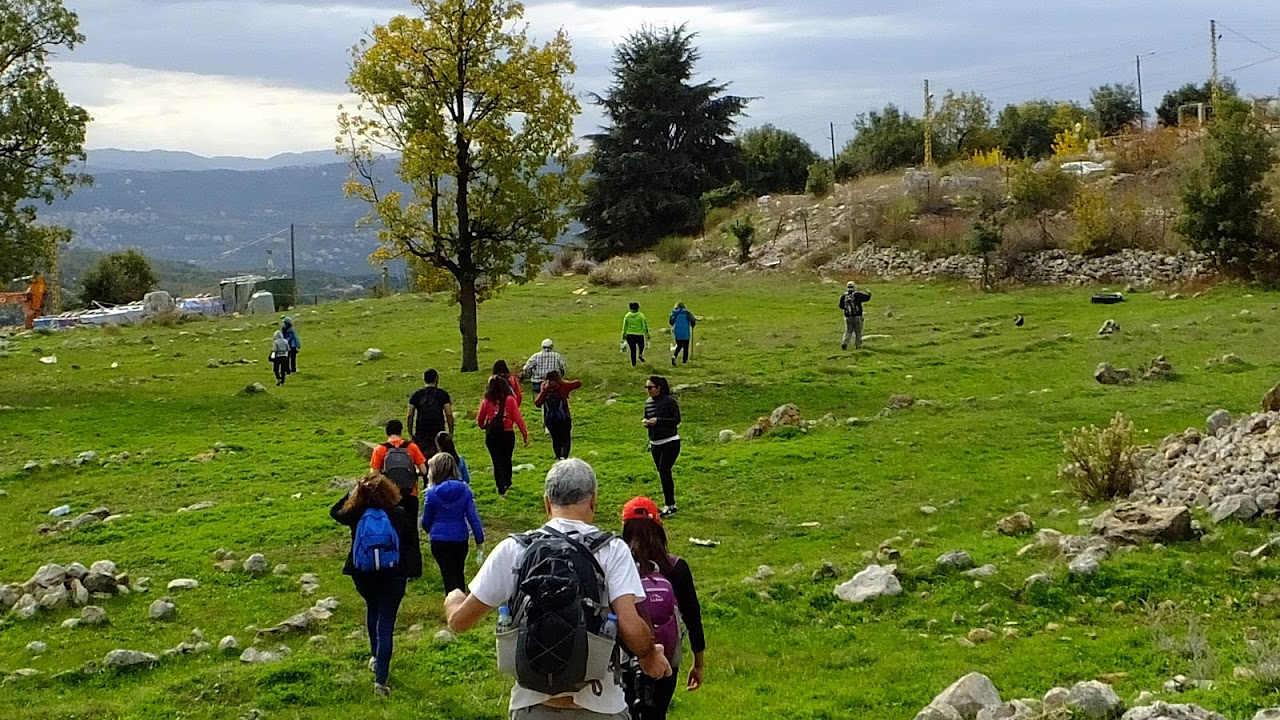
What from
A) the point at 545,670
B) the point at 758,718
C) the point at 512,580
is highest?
the point at 512,580

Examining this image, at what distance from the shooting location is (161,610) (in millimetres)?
12258

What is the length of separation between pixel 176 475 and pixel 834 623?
1271cm

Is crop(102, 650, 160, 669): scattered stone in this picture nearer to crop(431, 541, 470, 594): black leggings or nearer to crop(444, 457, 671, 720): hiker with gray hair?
crop(431, 541, 470, 594): black leggings

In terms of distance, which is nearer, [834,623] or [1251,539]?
[834,623]

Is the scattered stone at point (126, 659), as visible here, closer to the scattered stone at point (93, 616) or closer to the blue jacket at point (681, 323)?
the scattered stone at point (93, 616)

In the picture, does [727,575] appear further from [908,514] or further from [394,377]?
[394,377]

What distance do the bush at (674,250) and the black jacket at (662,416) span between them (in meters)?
45.6

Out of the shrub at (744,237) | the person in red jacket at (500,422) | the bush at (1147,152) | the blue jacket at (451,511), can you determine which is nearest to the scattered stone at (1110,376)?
the person in red jacket at (500,422)

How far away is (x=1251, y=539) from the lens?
39.8 ft

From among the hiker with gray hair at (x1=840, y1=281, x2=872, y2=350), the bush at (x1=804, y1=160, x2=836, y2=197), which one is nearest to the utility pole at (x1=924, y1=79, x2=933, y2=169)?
the bush at (x1=804, y1=160, x2=836, y2=197)

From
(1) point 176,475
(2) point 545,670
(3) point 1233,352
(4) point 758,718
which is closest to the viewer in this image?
(2) point 545,670

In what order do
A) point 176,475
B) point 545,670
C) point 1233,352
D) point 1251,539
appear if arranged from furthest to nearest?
point 1233,352, point 176,475, point 1251,539, point 545,670

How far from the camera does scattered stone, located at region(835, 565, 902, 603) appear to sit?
11.4 meters

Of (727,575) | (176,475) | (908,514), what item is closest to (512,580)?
(727,575)
